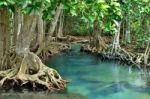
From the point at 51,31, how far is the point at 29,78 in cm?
491

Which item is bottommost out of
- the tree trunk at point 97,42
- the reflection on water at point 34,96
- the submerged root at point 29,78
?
the reflection on water at point 34,96

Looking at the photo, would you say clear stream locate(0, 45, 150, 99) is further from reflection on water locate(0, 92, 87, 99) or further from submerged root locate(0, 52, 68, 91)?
submerged root locate(0, 52, 68, 91)

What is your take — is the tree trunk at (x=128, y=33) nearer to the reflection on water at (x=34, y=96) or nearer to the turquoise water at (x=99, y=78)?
the turquoise water at (x=99, y=78)

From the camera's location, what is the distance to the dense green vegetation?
645 centimetres

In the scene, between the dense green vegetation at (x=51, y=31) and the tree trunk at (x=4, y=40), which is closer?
the dense green vegetation at (x=51, y=31)

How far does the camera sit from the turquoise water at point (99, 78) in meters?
11.9

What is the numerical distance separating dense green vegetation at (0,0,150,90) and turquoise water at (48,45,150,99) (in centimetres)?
75

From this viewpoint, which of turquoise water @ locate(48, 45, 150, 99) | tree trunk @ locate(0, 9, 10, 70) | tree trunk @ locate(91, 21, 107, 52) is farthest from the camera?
tree trunk @ locate(91, 21, 107, 52)

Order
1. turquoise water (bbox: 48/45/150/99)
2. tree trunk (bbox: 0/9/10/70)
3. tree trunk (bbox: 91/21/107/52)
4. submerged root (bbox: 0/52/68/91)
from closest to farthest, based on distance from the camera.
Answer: submerged root (bbox: 0/52/68/91) → turquoise water (bbox: 48/45/150/99) → tree trunk (bbox: 0/9/10/70) → tree trunk (bbox: 91/21/107/52)

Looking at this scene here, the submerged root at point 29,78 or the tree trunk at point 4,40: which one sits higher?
the tree trunk at point 4,40

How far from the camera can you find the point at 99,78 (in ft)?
46.8

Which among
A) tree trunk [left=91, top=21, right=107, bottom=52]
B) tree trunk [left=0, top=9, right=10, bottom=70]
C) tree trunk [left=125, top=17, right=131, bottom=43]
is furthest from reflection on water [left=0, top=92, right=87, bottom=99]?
tree trunk [left=125, top=17, right=131, bottom=43]

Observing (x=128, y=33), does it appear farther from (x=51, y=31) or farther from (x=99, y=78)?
(x=99, y=78)

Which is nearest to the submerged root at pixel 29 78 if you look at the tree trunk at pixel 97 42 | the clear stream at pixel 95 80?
the clear stream at pixel 95 80
